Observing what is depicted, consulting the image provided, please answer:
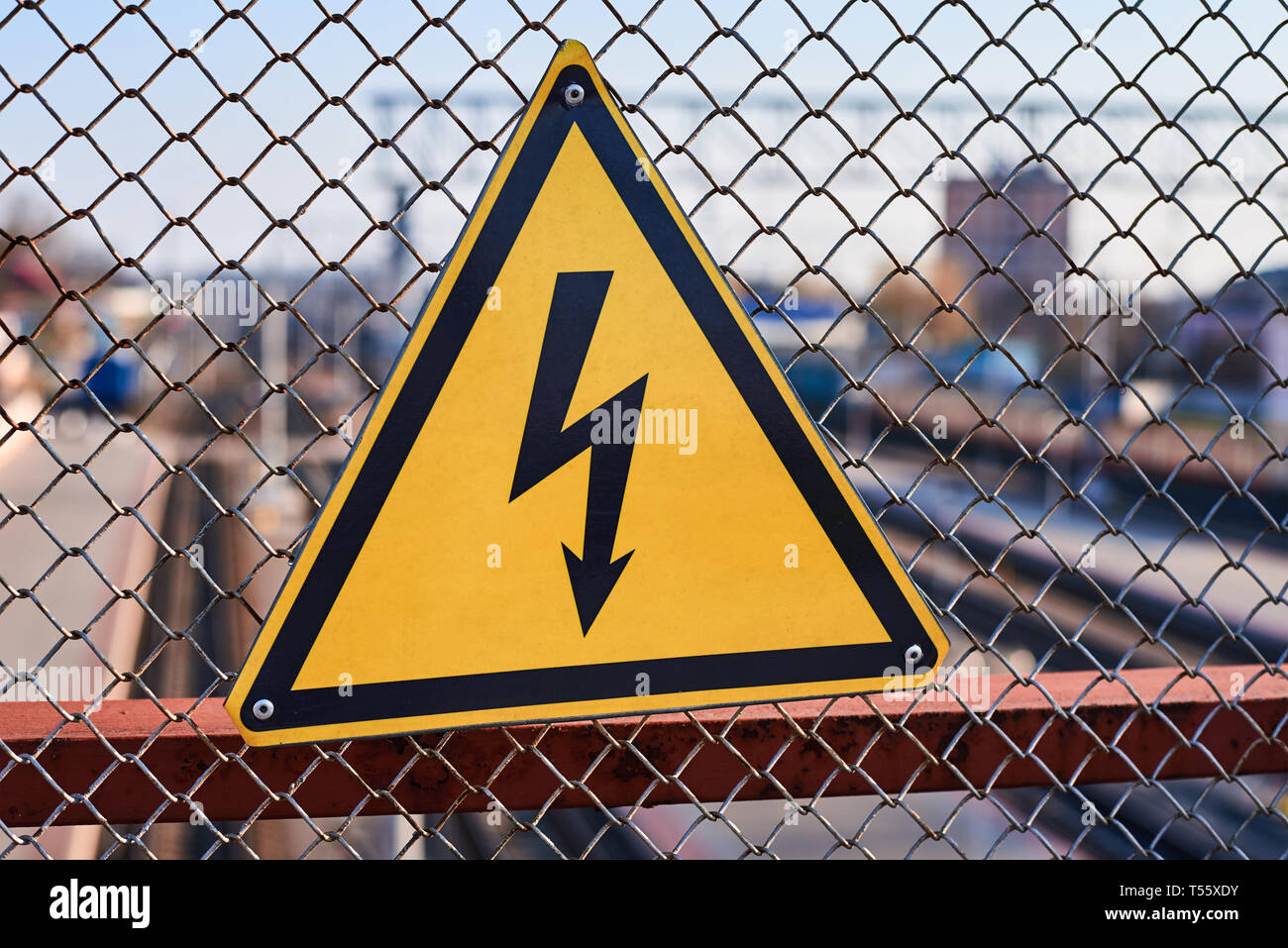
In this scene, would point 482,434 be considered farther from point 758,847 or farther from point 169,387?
point 758,847

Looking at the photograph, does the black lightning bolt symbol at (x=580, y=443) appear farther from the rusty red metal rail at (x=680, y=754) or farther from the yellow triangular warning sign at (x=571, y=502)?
the rusty red metal rail at (x=680, y=754)

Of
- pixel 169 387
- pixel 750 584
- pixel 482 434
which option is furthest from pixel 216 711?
pixel 750 584

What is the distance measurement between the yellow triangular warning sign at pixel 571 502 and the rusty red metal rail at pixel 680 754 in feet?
0.86

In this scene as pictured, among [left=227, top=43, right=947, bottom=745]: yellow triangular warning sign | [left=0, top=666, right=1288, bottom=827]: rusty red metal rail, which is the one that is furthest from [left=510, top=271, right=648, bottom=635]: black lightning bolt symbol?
[left=0, top=666, right=1288, bottom=827]: rusty red metal rail

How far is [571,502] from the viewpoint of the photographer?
1276 mm

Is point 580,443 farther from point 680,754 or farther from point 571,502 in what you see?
point 680,754

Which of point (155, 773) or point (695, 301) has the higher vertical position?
point (695, 301)

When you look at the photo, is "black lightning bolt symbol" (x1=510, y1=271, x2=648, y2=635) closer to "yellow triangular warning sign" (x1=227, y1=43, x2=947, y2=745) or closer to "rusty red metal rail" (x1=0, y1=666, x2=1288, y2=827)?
"yellow triangular warning sign" (x1=227, y1=43, x2=947, y2=745)

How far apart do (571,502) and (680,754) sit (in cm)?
53

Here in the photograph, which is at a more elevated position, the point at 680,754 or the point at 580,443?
the point at 580,443

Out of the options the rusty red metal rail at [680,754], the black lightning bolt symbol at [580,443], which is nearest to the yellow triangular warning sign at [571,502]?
the black lightning bolt symbol at [580,443]

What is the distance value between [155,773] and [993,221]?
26.2 metres

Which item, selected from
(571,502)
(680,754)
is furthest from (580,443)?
(680,754)

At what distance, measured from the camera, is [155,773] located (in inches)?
56.9
